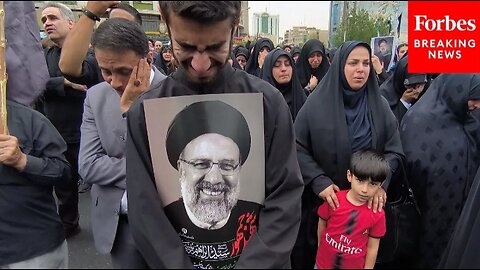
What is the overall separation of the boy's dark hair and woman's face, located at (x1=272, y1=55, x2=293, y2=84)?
1466 mm

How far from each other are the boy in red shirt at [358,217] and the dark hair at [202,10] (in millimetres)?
1271

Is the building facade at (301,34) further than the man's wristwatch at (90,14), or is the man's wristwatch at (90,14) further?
the building facade at (301,34)

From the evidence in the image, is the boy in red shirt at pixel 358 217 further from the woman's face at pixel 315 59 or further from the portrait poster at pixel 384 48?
the woman's face at pixel 315 59

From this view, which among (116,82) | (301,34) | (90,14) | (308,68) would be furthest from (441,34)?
(308,68)

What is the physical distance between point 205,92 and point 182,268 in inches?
17.8

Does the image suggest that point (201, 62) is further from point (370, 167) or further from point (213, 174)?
point (370, 167)

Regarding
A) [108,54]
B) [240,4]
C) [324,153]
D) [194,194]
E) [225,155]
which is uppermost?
[240,4]

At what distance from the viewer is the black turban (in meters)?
1.00

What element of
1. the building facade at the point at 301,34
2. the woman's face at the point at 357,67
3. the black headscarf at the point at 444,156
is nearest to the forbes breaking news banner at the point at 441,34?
the building facade at the point at 301,34

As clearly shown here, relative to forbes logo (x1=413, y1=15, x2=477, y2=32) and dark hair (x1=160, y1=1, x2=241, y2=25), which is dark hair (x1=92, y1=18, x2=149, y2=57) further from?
forbes logo (x1=413, y1=15, x2=477, y2=32)

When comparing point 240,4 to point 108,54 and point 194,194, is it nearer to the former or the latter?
point 194,194

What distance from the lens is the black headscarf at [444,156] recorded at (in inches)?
90.0

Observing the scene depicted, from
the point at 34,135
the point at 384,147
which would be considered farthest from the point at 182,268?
the point at 384,147

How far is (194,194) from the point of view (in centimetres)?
102
